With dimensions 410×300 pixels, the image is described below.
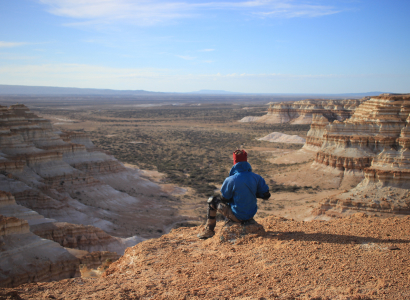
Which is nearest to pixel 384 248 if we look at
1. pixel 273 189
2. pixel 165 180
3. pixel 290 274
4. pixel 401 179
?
pixel 290 274

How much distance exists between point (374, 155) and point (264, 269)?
74.4 ft

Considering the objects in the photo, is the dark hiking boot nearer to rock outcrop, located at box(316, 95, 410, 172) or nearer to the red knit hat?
→ the red knit hat

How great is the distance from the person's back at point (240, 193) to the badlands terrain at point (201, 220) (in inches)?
15.7

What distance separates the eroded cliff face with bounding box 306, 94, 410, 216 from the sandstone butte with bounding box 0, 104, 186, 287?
10874 mm

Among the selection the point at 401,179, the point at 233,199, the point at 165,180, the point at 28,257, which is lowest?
the point at 165,180

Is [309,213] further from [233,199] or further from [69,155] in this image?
[69,155]

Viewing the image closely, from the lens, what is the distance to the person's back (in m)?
7.06

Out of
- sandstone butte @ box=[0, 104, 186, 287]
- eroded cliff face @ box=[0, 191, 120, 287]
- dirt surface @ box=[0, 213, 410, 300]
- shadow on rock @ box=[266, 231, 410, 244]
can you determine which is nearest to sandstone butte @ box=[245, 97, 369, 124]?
sandstone butte @ box=[0, 104, 186, 287]

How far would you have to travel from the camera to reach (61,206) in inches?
668

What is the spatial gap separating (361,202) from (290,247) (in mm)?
11551

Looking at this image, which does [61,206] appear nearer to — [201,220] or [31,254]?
[31,254]

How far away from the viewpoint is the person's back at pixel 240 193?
23.1 ft

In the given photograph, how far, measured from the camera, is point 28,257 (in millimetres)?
10078

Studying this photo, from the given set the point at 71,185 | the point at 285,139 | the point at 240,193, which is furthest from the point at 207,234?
the point at 285,139
